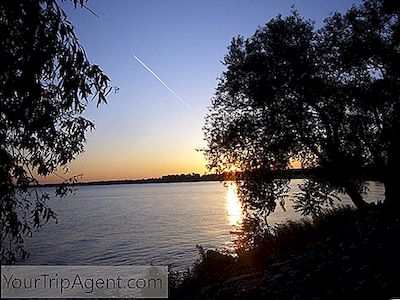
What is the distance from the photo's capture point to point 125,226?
203 ft

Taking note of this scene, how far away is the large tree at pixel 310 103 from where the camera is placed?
58.6 ft

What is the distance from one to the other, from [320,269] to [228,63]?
43.3 ft

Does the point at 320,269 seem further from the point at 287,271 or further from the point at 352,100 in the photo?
the point at 352,100

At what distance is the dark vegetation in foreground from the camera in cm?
829

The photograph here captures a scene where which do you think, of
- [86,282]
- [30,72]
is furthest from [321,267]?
[86,282]

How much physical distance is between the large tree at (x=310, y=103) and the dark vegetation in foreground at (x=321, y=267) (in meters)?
2.78

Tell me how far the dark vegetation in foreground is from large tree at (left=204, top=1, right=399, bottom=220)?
9.13ft

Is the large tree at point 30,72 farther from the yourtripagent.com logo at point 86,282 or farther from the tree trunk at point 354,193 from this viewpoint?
the tree trunk at point 354,193

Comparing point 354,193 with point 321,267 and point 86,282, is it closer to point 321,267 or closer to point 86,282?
point 321,267

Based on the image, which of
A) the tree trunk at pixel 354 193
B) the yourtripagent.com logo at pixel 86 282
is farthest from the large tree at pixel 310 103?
the yourtripagent.com logo at pixel 86 282

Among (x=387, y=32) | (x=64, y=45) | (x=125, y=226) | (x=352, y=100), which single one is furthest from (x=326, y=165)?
(x=125, y=226)

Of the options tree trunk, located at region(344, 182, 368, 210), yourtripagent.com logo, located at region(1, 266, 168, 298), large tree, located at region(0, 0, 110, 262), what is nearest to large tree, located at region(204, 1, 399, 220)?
tree trunk, located at region(344, 182, 368, 210)

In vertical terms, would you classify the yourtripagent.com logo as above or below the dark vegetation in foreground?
below

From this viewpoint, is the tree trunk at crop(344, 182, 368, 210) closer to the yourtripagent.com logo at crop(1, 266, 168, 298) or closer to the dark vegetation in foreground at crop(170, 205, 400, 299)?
the dark vegetation in foreground at crop(170, 205, 400, 299)
